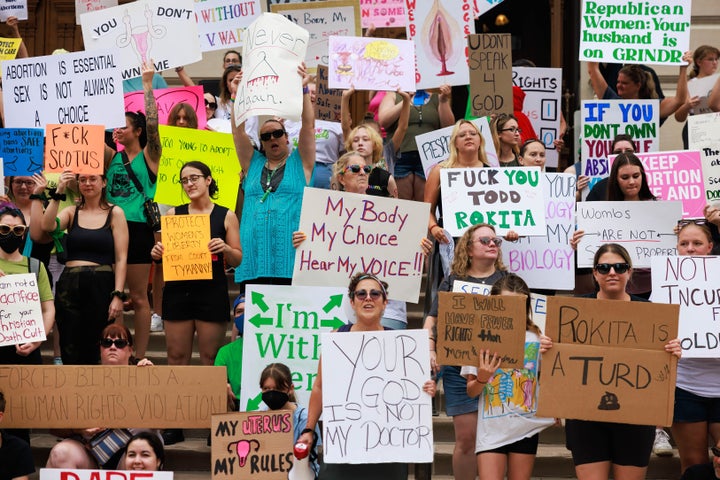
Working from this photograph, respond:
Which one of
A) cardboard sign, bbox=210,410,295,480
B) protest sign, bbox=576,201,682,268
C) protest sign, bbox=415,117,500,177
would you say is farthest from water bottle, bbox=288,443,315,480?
protest sign, bbox=415,117,500,177

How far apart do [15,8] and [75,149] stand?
3.15 m

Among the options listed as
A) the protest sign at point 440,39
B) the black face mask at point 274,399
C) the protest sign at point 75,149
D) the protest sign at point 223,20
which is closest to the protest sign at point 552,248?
the protest sign at point 440,39

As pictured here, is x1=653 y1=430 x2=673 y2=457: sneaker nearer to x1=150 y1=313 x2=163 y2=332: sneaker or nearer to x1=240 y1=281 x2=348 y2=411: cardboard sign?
x1=240 y1=281 x2=348 y2=411: cardboard sign

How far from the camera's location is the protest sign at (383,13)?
11.2 metres

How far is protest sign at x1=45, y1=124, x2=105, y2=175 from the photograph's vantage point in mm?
9031

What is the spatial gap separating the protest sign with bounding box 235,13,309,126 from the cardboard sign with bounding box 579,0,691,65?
293 centimetres

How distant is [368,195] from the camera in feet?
26.9

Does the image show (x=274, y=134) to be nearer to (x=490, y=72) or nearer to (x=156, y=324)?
(x=156, y=324)

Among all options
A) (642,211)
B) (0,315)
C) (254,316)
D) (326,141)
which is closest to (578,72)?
(326,141)

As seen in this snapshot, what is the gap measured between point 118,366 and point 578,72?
24.2ft

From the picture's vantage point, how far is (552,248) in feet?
28.9

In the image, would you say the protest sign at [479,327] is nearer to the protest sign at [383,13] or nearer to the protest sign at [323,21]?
the protest sign at [323,21]

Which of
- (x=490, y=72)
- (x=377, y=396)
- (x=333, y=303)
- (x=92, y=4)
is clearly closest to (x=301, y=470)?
(x=377, y=396)

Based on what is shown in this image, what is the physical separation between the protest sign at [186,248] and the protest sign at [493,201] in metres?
1.61
